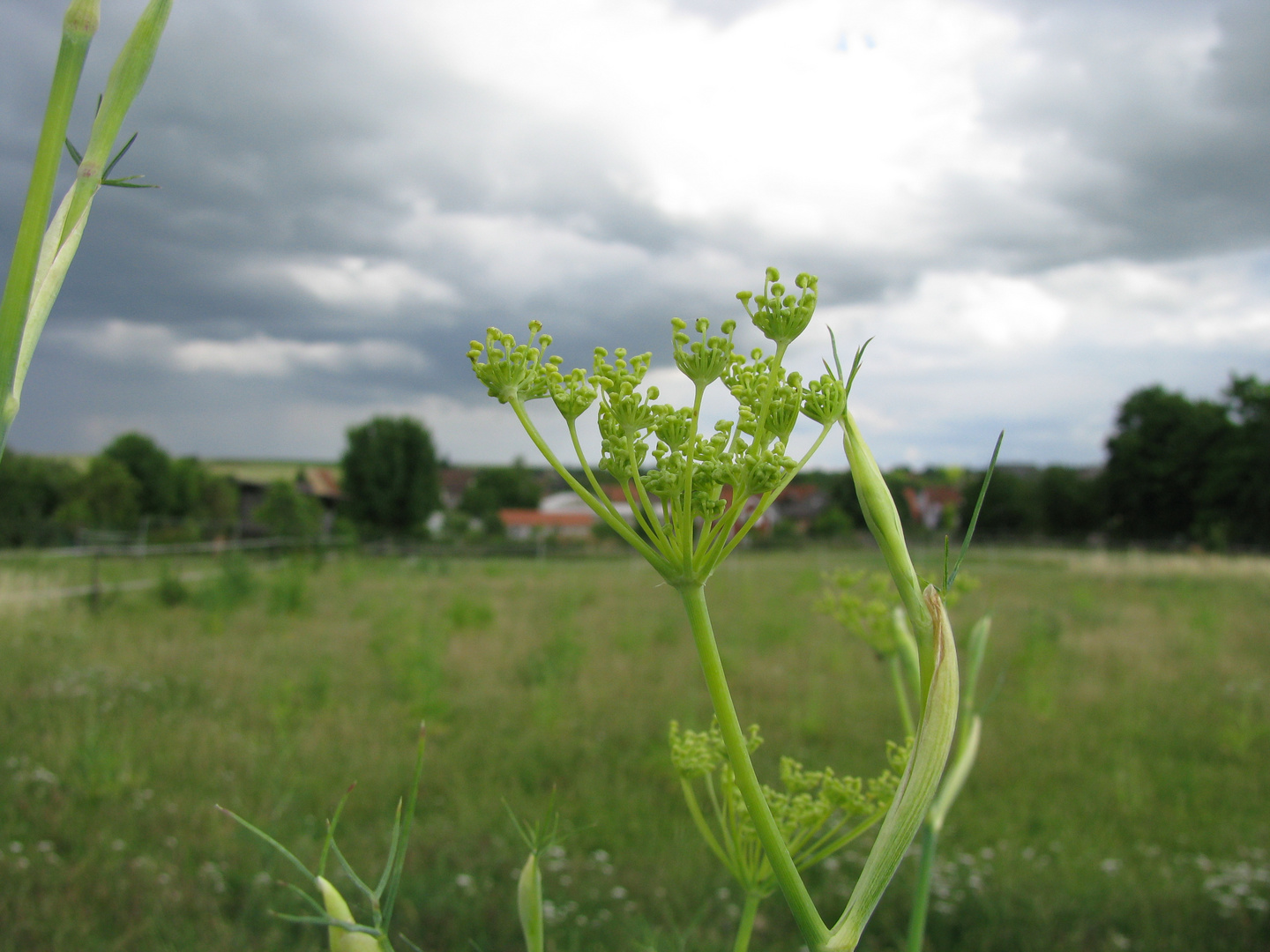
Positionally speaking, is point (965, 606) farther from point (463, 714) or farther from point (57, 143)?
point (57, 143)

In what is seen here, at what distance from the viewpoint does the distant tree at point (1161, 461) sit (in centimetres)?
3891

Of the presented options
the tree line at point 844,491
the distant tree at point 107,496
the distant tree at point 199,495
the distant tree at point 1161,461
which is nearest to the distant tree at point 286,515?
the tree line at point 844,491

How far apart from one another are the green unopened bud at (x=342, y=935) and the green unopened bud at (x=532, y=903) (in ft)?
0.37

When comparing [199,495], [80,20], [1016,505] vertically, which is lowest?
[199,495]

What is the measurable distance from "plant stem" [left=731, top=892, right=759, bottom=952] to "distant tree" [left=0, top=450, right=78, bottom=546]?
36052 millimetres

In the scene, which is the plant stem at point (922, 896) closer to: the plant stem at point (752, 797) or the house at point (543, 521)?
the plant stem at point (752, 797)

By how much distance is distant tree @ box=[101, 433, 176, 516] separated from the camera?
4165 cm

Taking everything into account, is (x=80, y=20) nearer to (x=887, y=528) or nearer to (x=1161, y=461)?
(x=887, y=528)

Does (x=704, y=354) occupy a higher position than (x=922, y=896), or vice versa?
(x=704, y=354)

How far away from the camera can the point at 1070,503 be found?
148 ft

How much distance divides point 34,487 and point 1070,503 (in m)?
52.8

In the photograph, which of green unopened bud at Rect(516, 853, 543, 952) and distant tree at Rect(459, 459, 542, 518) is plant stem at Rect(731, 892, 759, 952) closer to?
green unopened bud at Rect(516, 853, 543, 952)

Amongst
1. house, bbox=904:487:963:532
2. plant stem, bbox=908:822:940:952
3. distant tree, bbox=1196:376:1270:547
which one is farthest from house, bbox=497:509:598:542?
plant stem, bbox=908:822:940:952

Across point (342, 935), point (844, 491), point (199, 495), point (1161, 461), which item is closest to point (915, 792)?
point (342, 935)
